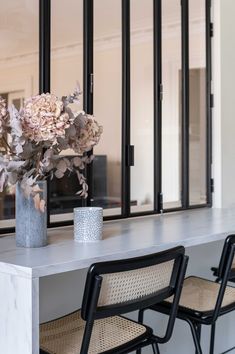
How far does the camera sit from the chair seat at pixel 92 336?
145cm

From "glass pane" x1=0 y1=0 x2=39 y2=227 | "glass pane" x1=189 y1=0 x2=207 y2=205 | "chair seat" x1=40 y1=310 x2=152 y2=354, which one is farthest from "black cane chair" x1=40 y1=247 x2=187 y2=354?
"glass pane" x1=0 y1=0 x2=39 y2=227

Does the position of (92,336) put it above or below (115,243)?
below

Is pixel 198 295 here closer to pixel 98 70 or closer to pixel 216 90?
pixel 216 90

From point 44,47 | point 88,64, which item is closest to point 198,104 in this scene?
point 88,64

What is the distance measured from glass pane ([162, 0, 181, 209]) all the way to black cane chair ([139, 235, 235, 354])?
90 centimetres

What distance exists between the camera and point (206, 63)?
3113mm

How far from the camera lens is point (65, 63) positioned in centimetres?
470

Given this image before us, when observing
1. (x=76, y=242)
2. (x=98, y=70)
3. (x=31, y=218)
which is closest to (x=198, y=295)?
(x=76, y=242)

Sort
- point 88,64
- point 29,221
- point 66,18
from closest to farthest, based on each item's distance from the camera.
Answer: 1. point 29,221
2. point 88,64
3. point 66,18

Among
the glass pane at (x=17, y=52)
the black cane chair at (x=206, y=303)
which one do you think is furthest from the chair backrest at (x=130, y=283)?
the glass pane at (x=17, y=52)

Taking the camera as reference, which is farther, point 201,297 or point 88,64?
point 88,64

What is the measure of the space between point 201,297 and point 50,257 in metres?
0.88

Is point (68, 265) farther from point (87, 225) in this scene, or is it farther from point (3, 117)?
point (3, 117)

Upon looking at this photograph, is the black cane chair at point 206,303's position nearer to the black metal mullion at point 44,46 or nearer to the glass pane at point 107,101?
the black metal mullion at point 44,46
